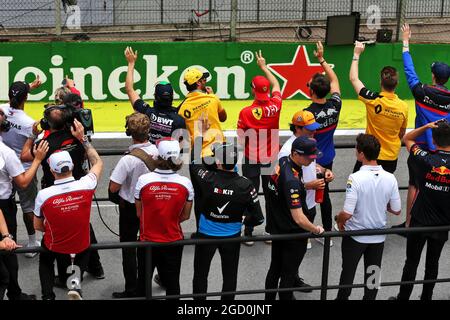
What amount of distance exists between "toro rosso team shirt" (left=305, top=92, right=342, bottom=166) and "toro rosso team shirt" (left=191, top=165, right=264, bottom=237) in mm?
1717

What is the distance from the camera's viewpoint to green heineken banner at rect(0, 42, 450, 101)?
1279cm

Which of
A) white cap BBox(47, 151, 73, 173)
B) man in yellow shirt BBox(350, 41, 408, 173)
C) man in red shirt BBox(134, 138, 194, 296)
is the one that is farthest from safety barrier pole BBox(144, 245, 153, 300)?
man in yellow shirt BBox(350, 41, 408, 173)

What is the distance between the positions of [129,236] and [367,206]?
219cm

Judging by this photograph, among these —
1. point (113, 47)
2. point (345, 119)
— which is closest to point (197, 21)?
point (113, 47)

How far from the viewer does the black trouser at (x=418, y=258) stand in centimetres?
531

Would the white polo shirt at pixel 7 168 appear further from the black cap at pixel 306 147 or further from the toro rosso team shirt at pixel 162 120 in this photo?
the black cap at pixel 306 147

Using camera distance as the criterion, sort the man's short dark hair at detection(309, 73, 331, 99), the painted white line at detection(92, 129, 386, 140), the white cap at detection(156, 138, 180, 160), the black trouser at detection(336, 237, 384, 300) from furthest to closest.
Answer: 1. the painted white line at detection(92, 129, 386, 140)
2. the man's short dark hair at detection(309, 73, 331, 99)
3. the black trouser at detection(336, 237, 384, 300)
4. the white cap at detection(156, 138, 180, 160)

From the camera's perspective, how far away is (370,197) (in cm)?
502

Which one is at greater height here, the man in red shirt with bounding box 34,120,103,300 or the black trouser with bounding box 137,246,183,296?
the man in red shirt with bounding box 34,120,103,300

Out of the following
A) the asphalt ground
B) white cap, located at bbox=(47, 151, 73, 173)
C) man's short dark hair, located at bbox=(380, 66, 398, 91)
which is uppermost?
man's short dark hair, located at bbox=(380, 66, 398, 91)

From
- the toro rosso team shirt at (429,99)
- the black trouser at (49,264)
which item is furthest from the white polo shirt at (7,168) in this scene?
the toro rosso team shirt at (429,99)

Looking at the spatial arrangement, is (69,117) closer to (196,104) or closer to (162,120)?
(162,120)

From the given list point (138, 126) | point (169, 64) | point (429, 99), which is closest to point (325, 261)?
point (138, 126)

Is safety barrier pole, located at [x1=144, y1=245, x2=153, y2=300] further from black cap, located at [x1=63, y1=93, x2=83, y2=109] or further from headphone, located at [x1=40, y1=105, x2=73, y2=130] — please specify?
black cap, located at [x1=63, y1=93, x2=83, y2=109]
